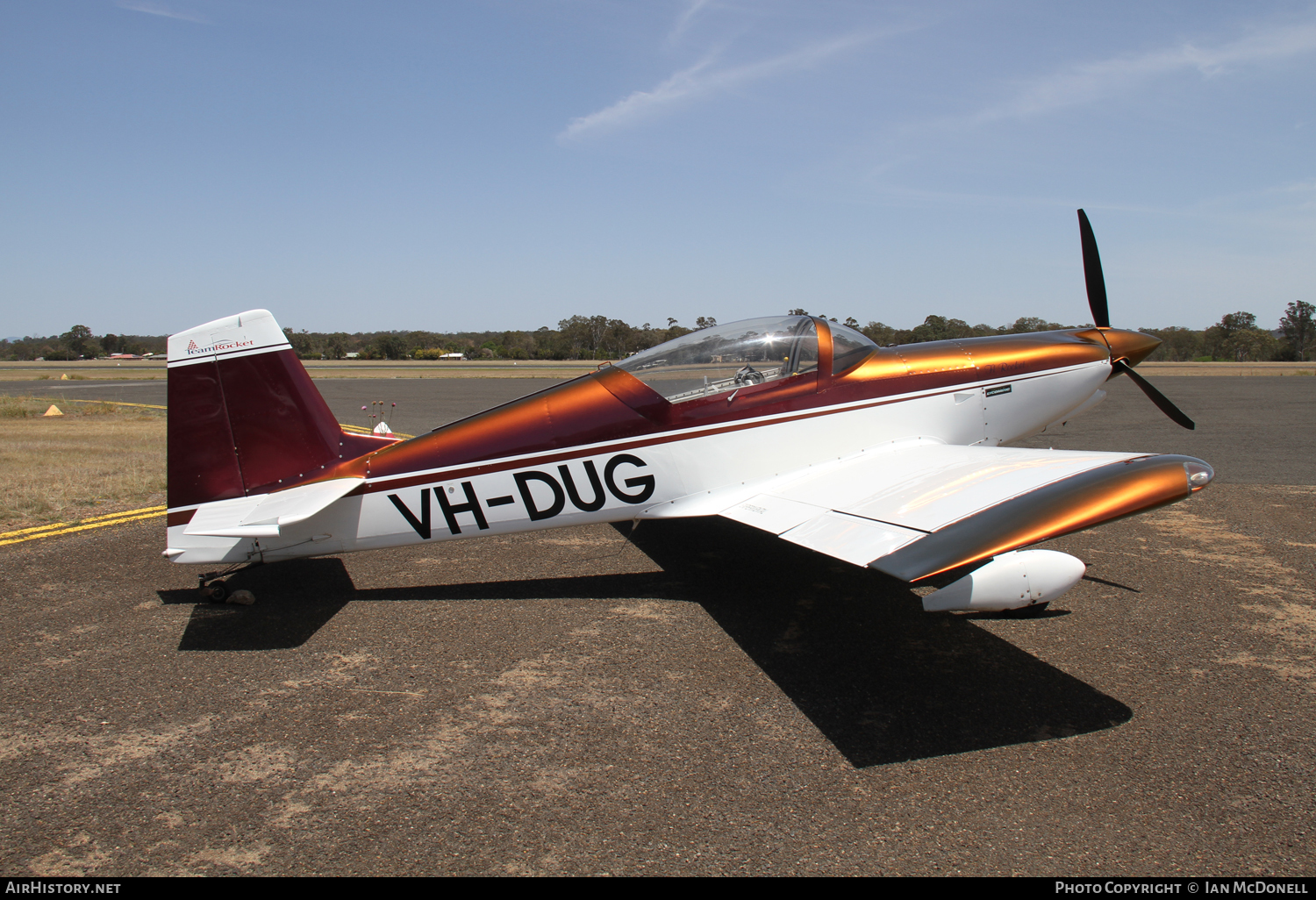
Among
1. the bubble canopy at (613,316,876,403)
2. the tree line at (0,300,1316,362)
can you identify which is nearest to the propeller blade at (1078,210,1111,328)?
the bubble canopy at (613,316,876,403)

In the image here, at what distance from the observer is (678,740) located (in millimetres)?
3801

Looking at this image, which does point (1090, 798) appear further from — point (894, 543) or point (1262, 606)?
point (1262, 606)

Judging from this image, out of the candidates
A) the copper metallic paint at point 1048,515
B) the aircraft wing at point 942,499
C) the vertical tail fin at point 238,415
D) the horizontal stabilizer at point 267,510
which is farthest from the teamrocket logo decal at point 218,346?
A: the copper metallic paint at point 1048,515

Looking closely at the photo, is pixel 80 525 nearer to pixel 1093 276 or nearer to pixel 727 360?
pixel 727 360

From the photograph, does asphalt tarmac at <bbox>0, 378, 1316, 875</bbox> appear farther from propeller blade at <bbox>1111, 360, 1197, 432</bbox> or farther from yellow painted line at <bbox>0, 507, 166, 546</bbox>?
propeller blade at <bbox>1111, 360, 1197, 432</bbox>

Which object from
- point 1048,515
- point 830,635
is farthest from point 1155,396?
point 1048,515

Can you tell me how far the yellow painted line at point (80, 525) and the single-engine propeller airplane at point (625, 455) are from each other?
362 centimetres

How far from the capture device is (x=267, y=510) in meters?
5.19

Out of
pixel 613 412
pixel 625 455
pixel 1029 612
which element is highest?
pixel 613 412

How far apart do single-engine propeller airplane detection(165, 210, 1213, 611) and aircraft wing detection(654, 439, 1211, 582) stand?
0.03 meters

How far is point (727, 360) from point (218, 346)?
3.97 metres

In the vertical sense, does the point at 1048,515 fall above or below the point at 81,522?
above

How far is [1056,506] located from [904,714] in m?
1.38

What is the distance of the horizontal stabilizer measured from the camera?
4.93 meters
